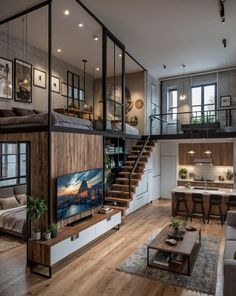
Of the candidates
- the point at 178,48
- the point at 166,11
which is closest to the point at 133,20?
the point at 166,11

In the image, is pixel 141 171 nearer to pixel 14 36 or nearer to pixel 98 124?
pixel 98 124

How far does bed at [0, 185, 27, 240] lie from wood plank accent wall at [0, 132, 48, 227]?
55.0 inches

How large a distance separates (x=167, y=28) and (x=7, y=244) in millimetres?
6856

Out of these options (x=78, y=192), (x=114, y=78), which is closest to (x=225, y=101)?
(x=114, y=78)

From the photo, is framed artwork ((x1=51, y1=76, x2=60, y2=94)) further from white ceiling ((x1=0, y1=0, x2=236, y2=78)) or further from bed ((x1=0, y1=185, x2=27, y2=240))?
bed ((x1=0, y1=185, x2=27, y2=240))

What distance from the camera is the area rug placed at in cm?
500

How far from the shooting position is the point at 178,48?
7.91 m

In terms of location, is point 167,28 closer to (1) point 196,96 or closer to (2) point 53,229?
(1) point 196,96

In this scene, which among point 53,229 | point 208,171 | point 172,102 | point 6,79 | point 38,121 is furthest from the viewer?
point 172,102

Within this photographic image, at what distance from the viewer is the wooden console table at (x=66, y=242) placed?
397 cm

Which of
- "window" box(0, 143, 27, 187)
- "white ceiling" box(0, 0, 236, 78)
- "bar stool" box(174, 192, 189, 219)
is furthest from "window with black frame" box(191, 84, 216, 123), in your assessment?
"window" box(0, 143, 27, 187)

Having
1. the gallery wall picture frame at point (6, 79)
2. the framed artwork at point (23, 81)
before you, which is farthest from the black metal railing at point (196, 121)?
the gallery wall picture frame at point (6, 79)

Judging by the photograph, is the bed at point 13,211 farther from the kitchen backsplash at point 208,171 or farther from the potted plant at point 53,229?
the kitchen backsplash at point 208,171

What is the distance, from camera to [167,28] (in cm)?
652
